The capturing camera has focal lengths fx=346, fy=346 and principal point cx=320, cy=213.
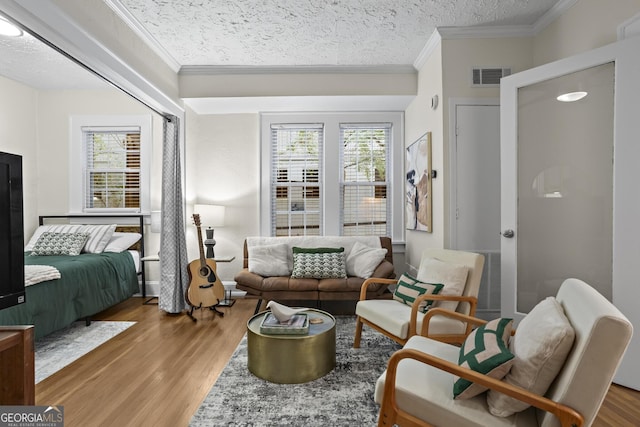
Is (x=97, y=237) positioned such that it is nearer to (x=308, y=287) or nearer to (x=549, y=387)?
(x=308, y=287)

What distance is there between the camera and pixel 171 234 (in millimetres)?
3729

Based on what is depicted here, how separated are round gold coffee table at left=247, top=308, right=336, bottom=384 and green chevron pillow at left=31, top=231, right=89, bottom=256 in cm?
274

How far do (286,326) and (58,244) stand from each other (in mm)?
3115

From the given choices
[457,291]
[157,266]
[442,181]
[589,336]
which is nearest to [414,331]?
[457,291]

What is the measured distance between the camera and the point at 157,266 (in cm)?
453

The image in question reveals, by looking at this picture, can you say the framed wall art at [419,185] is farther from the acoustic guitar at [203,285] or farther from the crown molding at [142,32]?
the crown molding at [142,32]

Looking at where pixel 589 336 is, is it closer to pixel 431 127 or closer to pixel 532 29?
pixel 431 127

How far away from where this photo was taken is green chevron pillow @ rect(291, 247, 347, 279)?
3756mm

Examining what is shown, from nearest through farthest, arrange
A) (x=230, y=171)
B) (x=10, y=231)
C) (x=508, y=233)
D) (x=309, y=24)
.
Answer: (x=10, y=231) → (x=508, y=233) → (x=309, y=24) → (x=230, y=171)

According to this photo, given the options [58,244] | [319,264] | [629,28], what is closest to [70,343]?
[58,244]

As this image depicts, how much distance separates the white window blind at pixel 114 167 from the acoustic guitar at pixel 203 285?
5.10ft

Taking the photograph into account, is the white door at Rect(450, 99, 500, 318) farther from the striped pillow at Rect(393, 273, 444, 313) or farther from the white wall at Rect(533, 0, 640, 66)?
the striped pillow at Rect(393, 273, 444, 313)

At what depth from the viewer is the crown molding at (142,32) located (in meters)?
2.76

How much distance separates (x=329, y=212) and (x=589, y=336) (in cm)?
359
